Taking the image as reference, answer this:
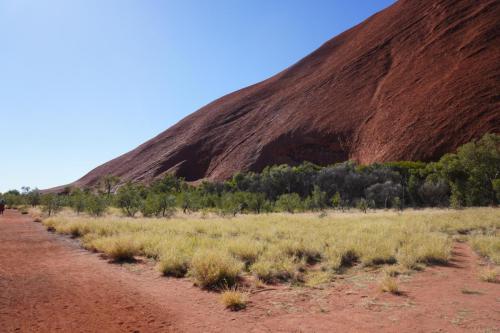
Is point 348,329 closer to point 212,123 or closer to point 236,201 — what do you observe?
point 236,201

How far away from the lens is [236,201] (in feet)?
101

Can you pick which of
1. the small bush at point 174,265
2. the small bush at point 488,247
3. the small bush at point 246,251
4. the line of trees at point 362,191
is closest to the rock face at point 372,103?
the line of trees at point 362,191

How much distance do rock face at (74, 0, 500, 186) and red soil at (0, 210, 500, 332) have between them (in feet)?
120

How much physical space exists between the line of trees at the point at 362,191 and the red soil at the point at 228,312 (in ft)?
65.3

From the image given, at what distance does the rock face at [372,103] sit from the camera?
1570 inches

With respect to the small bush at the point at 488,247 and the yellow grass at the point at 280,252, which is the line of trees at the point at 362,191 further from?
the yellow grass at the point at 280,252

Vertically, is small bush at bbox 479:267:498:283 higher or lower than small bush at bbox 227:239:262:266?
lower

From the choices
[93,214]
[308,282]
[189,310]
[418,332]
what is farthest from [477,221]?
[93,214]

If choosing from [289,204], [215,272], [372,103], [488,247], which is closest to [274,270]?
[215,272]

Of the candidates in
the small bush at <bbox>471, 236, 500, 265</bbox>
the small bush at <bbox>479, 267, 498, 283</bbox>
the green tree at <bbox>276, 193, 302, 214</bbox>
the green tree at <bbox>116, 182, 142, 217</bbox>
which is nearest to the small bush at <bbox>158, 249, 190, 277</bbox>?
the small bush at <bbox>479, 267, 498, 283</bbox>

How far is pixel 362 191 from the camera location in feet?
119

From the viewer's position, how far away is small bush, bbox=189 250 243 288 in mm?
6816

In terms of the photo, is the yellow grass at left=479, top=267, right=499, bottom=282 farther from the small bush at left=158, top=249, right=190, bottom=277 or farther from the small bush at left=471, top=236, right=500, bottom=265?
the small bush at left=158, top=249, right=190, bottom=277

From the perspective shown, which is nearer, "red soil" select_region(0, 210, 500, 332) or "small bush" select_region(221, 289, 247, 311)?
"red soil" select_region(0, 210, 500, 332)
